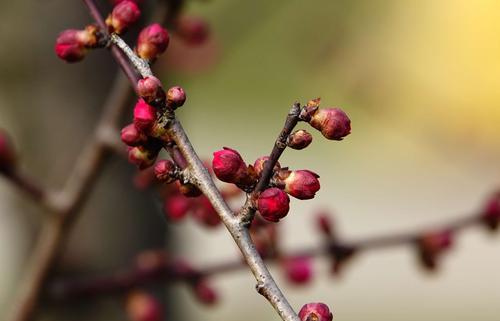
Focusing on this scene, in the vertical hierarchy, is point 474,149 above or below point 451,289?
below

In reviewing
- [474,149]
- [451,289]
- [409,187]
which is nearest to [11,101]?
[474,149]

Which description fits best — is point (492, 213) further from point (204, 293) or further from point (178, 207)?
point (178, 207)

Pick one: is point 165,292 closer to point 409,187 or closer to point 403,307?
point 403,307

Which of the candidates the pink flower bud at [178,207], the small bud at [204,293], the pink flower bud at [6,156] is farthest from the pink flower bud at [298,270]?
the pink flower bud at [6,156]

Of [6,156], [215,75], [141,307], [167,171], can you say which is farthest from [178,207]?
[215,75]

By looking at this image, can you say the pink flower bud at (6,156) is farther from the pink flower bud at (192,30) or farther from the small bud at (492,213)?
the small bud at (492,213)

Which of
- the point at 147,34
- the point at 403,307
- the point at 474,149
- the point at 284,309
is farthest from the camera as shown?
the point at 403,307

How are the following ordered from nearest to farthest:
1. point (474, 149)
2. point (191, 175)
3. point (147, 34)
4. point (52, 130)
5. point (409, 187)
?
point (191, 175) < point (147, 34) < point (52, 130) < point (474, 149) < point (409, 187)
